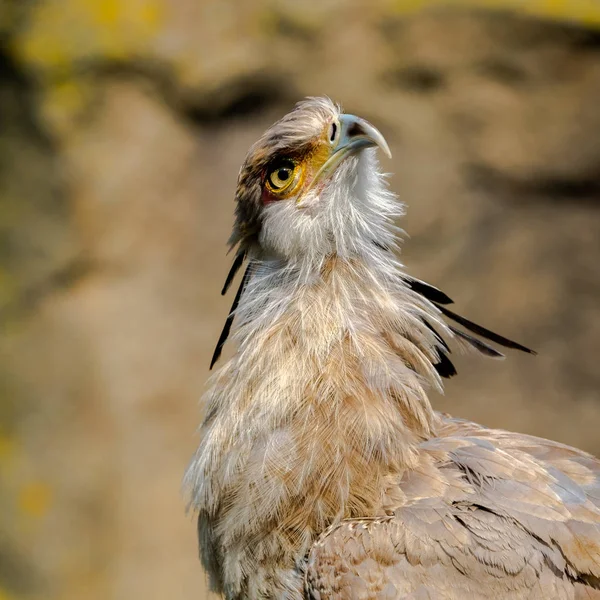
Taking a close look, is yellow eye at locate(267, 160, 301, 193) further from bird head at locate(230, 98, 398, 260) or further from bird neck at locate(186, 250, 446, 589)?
bird neck at locate(186, 250, 446, 589)

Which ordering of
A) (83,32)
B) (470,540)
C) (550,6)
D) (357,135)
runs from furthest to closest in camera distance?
1. (83,32)
2. (550,6)
3. (357,135)
4. (470,540)

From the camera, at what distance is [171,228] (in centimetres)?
390

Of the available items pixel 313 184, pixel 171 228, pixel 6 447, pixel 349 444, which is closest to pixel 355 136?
pixel 313 184

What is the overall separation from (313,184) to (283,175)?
0.27 ft

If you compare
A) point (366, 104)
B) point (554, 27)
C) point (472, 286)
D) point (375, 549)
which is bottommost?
point (375, 549)

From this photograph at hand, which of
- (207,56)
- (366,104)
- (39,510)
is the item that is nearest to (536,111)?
(366,104)

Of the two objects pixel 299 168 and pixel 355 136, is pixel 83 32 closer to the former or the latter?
pixel 299 168


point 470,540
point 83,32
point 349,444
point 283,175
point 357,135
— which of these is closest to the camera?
point 470,540

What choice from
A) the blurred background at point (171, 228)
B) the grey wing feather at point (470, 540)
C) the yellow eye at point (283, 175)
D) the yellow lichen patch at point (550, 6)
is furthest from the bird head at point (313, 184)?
the yellow lichen patch at point (550, 6)

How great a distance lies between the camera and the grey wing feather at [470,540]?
4.89 feet

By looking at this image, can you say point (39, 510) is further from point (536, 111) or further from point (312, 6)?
point (536, 111)

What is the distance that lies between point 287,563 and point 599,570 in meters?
0.61

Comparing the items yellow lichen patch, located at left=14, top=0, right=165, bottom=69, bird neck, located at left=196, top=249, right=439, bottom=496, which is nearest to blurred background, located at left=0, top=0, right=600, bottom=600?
yellow lichen patch, located at left=14, top=0, right=165, bottom=69

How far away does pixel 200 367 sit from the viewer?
389 centimetres
